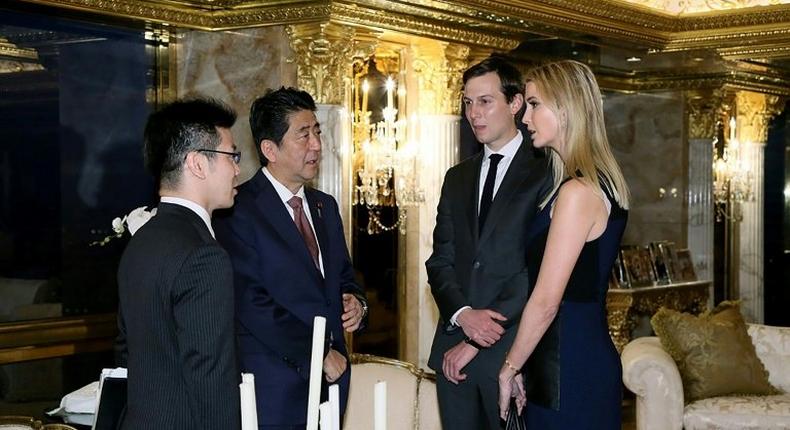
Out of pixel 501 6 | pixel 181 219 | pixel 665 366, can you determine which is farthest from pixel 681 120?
pixel 181 219

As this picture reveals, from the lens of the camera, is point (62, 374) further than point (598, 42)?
No

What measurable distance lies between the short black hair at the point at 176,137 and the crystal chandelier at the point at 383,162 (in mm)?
4221

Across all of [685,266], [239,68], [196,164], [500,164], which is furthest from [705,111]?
[196,164]

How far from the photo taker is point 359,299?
3777mm

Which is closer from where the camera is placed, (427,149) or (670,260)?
(427,149)

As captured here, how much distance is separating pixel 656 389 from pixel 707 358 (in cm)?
43

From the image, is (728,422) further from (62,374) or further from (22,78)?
(22,78)

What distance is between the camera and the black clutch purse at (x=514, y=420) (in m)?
3.31

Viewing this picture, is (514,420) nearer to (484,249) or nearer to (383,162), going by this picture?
(484,249)

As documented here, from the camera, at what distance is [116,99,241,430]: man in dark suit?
2.48 m

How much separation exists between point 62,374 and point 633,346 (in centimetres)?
320

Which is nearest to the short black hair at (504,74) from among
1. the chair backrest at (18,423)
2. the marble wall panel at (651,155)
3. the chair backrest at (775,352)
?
the chair backrest at (18,423)

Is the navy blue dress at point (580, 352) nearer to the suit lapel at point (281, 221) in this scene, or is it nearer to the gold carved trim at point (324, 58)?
the suit lapel at point (281, 221)

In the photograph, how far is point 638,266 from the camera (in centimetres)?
916
